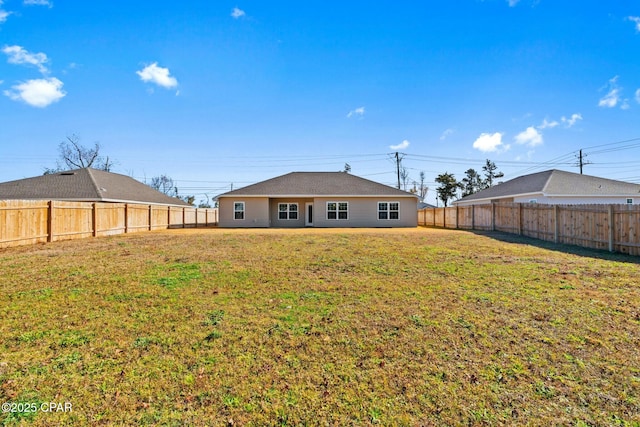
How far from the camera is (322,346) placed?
360 centimetres

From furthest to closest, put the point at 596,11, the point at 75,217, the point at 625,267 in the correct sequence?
the point at 75,217 < the point at 596,11 < the point at 625,267

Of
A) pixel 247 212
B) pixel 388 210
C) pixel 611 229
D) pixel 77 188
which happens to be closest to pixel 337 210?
pixel 388 210

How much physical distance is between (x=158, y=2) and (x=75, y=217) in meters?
9.57

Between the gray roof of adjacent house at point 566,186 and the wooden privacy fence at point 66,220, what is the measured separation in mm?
26540

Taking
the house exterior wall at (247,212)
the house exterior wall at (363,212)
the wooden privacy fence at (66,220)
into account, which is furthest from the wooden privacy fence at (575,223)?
the wooden privacy fence at (66,220)

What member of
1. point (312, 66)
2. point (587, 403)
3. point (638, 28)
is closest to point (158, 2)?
point (312, 66)

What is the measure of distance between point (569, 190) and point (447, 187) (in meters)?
24.7

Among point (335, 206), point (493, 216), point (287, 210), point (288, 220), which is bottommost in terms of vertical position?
point (288, 220)

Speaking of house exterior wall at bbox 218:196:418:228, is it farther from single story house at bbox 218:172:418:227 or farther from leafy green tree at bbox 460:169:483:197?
leafy green tree at bbox 460:169:483:197

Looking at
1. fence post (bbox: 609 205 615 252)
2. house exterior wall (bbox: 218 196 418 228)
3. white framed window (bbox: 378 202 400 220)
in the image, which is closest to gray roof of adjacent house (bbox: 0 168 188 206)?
house exterior wall (bbox: 218 196 418 228)

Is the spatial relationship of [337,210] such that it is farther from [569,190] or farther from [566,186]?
[566,186]

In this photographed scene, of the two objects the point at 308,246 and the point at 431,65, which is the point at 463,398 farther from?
the point at 431,65

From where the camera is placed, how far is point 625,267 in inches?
296

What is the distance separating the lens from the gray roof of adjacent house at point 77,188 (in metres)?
20.9
